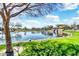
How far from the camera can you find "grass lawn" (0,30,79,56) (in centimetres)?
160

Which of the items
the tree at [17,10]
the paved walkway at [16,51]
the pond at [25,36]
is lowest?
the paved walkway at [16,51]

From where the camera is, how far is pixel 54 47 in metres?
1.61

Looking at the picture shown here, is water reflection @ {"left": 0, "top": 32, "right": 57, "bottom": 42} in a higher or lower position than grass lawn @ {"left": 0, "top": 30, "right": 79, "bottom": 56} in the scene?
higher

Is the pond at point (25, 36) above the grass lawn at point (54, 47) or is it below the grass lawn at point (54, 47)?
above

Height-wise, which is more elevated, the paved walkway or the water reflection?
the water reflection

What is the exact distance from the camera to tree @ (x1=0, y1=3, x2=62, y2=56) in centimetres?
162

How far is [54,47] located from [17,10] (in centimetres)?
43

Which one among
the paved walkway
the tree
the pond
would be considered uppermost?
the tree

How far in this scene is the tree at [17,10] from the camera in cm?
162

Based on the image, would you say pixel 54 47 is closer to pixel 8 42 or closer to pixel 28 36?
pixel 28 36

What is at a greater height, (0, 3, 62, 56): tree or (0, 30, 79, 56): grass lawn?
(0, 3, 62, 56): tree

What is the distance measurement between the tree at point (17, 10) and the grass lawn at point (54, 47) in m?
0.10

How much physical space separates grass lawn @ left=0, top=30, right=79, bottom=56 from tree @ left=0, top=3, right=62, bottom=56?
0.10 m

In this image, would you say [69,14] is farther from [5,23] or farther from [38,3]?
[5,23]
